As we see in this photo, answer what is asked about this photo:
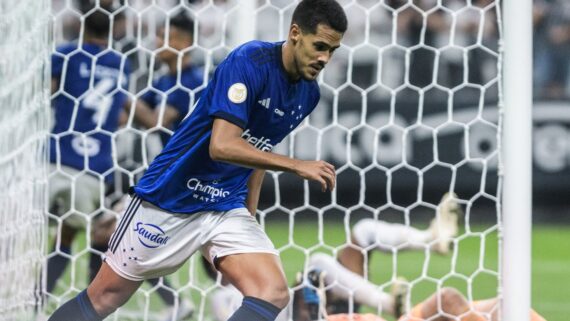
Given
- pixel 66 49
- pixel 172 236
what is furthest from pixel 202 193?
pixel 66 49

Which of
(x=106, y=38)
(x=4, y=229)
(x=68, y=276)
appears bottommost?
(x=68, y=276)

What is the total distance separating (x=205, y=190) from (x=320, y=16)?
0.69 m

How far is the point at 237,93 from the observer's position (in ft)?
11.1

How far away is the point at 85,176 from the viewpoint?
5656mm

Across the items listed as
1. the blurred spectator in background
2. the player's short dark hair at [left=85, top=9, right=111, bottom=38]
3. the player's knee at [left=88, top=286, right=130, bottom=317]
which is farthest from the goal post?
the blurred spectator in background

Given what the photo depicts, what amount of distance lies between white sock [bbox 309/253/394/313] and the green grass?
13cm

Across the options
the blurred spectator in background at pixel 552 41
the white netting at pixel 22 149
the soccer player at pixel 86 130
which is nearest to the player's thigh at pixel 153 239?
the white netting at pixel 22 149

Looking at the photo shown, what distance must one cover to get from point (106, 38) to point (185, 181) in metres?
2.33

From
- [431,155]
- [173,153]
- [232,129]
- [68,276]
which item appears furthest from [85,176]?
[431,155]

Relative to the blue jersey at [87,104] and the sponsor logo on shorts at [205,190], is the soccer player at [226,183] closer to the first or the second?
the sponsor logo on shorts at [205,190]

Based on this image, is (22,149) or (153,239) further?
(22,149)

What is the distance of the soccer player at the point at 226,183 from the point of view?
3.45m

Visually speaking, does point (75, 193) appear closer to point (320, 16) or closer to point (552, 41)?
point (320, 16)

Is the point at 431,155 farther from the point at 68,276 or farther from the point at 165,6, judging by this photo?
the point at 68,276
